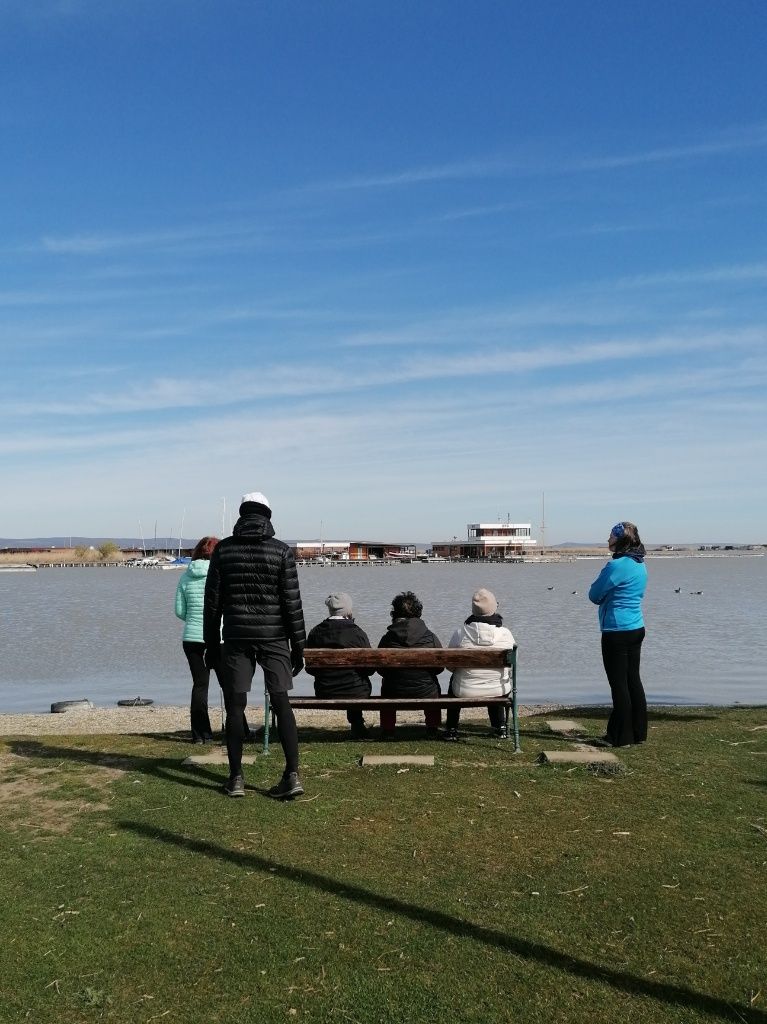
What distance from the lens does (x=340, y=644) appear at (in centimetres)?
844

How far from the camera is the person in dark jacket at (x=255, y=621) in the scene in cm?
628

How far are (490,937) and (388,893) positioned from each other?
0.69m

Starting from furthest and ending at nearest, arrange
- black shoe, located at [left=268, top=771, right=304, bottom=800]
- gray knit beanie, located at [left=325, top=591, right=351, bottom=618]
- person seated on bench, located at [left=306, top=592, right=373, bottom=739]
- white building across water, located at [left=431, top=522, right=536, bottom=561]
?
→ white building across water, located at [left=431, top=522, right=536, bottom=561]
gray knit beanie, located at [left=325, top=591, right=351, bottom=618]
person seated on bench, located at [left=306, top=592, right=373, bottom=739]
black shoe, located at [left=268, top=771, right=304, bottom=800]

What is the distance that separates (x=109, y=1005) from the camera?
347 centimetres

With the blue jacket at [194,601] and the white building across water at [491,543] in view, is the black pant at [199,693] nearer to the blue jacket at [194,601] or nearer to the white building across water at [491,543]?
the blue jacket at [194,601]

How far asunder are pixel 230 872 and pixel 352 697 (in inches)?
141

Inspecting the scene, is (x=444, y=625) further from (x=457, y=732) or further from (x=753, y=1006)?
(x=753, y=1006)

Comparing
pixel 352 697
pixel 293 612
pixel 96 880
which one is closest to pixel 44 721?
pixel 352 697

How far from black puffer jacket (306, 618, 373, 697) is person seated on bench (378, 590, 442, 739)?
23cm

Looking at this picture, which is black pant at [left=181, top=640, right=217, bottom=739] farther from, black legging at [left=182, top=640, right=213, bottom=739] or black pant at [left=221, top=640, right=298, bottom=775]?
black pant at [left=221, top=640, right=298, bottom=775]

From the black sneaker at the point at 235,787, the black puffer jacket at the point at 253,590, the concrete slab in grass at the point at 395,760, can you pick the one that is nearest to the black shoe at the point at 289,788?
the black sneaker at the point at 235,787

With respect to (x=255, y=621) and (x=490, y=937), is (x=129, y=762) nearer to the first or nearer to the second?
(x=255, y=621)

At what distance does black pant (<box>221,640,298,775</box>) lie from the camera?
629cm

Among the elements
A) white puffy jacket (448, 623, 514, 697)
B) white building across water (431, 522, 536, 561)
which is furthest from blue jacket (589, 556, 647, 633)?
white building across water (431, 522, 536, 561)
